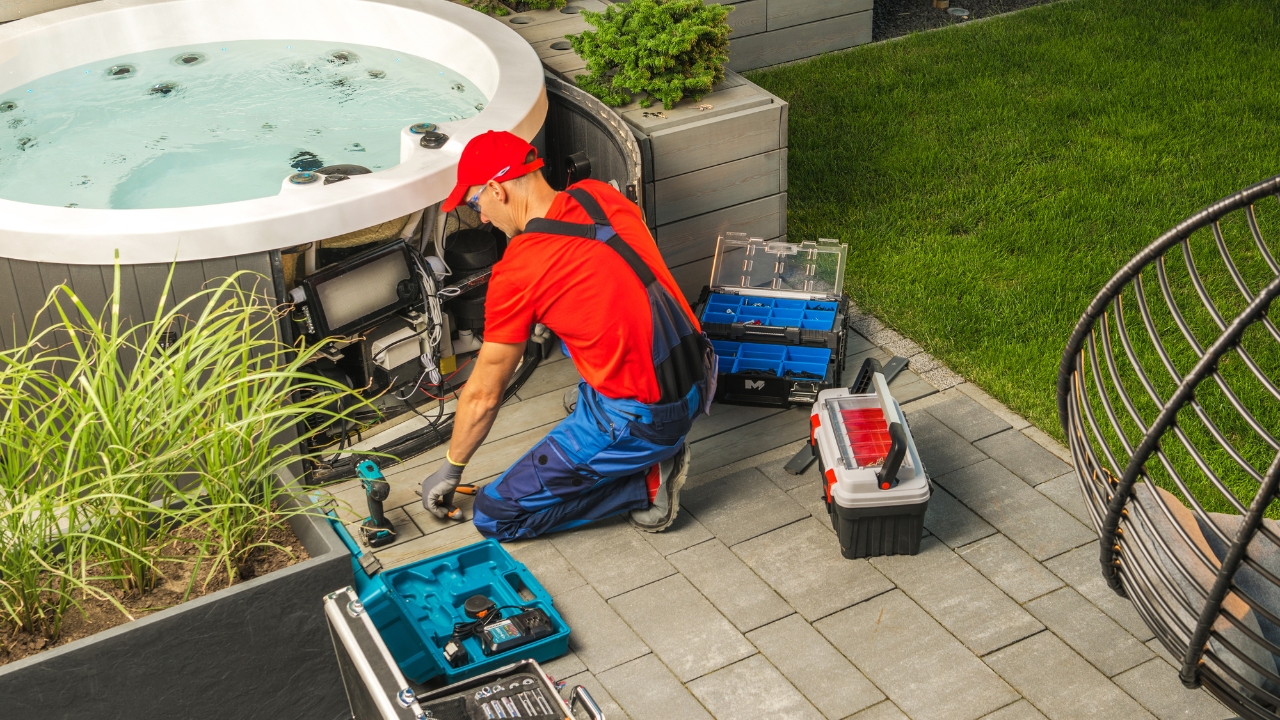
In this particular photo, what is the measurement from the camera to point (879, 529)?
3.24m

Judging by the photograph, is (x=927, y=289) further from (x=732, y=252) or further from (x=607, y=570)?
(x=607, y=570)

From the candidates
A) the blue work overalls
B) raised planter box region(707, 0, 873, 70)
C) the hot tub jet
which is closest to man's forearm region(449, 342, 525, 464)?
the blue work overalls

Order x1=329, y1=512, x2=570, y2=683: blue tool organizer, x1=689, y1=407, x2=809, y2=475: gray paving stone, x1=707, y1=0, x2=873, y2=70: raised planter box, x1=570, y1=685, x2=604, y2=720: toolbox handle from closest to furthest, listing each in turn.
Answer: x1=570, y1=685, x2=604, y2=720: toolbox handle, x1=329, y1=512, x2=570, y2=683: blue tool organizer, x1=689, y1=407, x2=809, y2=475: gray paving stone, x1=707, y1=0, x2=873, y2=70: raised planter box

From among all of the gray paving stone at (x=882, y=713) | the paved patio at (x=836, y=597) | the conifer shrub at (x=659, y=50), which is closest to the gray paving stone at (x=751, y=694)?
the paved patio at (x=836, y=597)

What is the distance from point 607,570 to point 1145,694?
142cm

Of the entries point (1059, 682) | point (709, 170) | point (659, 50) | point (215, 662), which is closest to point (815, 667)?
point (1059, 682)

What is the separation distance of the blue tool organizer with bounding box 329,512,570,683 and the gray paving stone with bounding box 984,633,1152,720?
1.14 meters

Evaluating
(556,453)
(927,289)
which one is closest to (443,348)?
(556,453)

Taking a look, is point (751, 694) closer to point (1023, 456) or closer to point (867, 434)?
point (867, 434)

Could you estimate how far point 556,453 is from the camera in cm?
328

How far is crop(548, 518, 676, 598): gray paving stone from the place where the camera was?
3.25 m

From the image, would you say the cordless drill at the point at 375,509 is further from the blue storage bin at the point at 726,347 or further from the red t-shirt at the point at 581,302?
the blue storage bin at the point at 726,347

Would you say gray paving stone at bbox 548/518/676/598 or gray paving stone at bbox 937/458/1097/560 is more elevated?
gray paving stone at bbox 937/458/1097/560

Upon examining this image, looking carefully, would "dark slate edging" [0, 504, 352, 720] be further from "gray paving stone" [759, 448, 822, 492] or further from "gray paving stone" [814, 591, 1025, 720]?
"gray paving stone" [759, 448, 822, 492]
